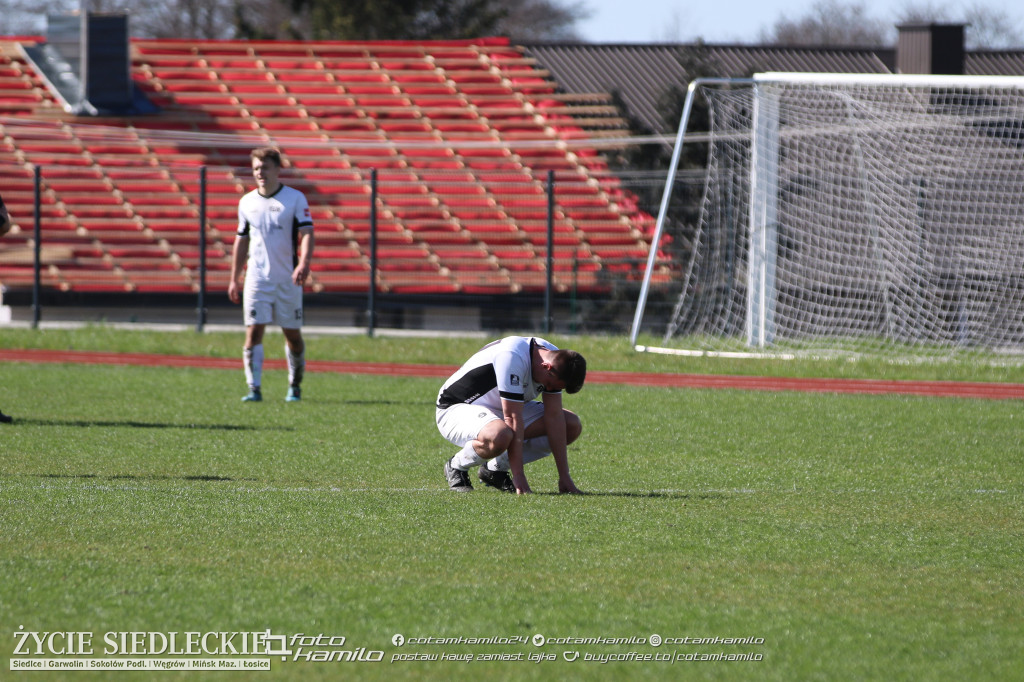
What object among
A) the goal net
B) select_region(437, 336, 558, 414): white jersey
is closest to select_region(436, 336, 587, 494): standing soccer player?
select_region(437, 336, 558, 414): white jersey

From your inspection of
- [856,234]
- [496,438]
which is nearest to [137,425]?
[496,438]

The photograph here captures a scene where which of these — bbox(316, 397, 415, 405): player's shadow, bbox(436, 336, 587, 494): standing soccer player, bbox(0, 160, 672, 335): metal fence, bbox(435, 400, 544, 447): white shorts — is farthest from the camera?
bbox(0, 160, 672, 335): metal fence

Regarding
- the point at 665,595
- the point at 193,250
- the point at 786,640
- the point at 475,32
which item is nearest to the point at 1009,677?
the point at 786,640

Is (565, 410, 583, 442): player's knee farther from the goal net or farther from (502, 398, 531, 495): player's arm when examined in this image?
the goal net

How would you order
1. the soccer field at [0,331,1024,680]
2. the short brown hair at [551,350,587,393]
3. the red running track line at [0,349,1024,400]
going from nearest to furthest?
1. the soccer field at [0,331,1024,680]
2. the short brown hair at [551,350,587,393]
3. the red running track line at [0,349,1024,400]

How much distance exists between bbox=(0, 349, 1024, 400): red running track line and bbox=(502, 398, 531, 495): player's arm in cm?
682

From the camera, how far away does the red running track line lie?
43.2 ft

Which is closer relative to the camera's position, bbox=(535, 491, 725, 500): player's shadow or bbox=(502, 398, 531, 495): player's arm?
bbox=(502, 398, 531, 495): player's arm

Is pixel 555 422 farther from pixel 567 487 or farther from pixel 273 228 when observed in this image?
pixel 273 228

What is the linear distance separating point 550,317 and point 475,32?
2104 cm

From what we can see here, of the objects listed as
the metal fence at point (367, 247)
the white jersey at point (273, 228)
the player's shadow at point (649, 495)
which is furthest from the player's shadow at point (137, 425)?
the metal fence at point (367, 247)

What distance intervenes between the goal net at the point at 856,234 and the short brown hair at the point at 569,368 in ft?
33.1

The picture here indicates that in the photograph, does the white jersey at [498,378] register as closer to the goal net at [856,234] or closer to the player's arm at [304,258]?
the player's arm at [304,258]

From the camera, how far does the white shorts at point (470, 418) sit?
682 centimetres
